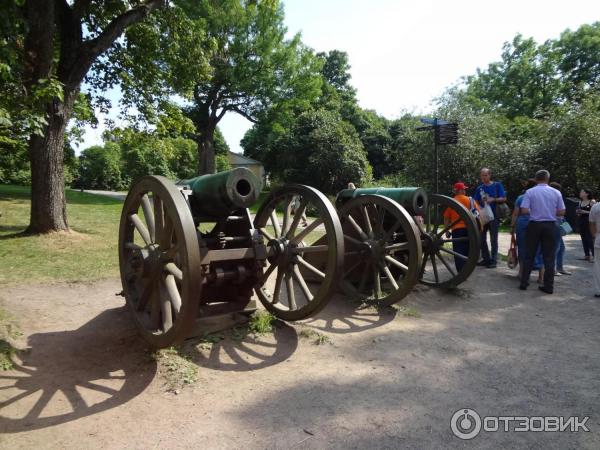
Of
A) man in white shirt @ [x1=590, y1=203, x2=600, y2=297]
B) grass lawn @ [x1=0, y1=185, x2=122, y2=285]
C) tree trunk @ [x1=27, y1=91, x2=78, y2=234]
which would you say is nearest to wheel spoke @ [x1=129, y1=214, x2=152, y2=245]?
grass lawn @ [x1=0, y1=185, x2=122, y2=285]

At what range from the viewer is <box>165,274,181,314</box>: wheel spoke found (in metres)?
3.02

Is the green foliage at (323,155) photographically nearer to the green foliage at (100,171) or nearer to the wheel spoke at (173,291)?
the wheel spoke at (173,291)

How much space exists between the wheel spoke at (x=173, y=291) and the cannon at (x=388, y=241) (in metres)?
2.51

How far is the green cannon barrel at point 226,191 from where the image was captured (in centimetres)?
341

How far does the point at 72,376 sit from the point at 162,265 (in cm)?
107

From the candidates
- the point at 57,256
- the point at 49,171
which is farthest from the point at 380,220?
the point at 49,171

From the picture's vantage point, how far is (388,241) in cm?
555

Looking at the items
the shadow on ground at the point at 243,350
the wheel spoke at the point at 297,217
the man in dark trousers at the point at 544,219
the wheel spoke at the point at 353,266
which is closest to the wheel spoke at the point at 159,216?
the shadow on ground at the point at 243,350

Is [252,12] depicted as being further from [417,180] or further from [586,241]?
[586,241]

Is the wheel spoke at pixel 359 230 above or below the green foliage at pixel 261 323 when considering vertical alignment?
above

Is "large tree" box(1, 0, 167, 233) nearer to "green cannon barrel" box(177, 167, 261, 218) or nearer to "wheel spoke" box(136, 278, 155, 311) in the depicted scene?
"green cannon barrel" box(177, 167, 261, 218)

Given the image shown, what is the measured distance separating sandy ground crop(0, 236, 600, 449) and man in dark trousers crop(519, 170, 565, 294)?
1.16 meters

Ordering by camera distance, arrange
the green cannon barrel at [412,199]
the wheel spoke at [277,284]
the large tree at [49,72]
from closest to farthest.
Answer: the wheel spoke at [277,284], the green cannon barrel at [412,199], the large tree at [49,72]

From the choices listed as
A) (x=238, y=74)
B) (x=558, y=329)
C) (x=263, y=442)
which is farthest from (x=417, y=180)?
(x=263, y=442)
